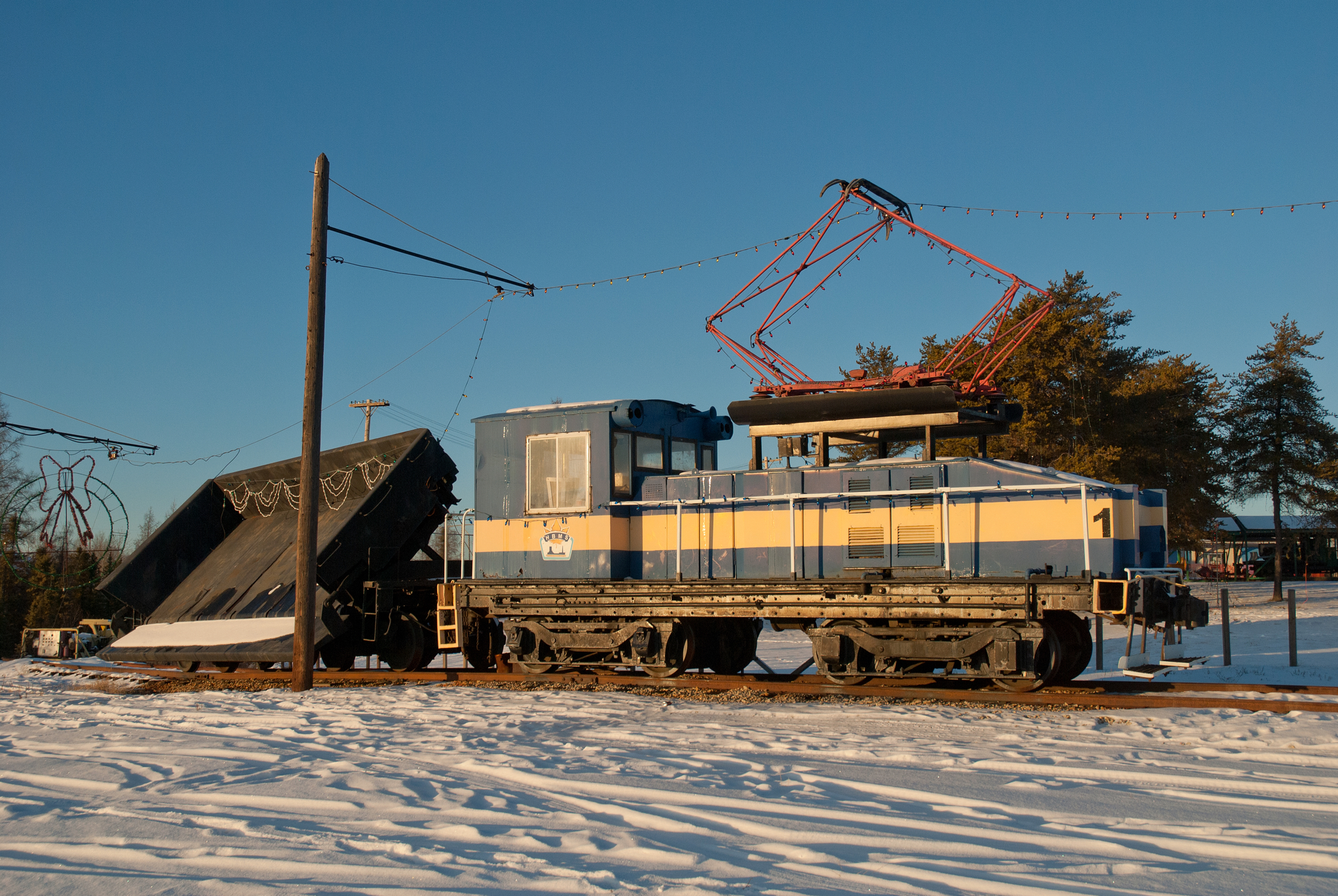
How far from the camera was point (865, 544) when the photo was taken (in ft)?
37.5

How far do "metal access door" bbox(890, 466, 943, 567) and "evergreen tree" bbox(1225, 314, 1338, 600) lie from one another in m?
29.8

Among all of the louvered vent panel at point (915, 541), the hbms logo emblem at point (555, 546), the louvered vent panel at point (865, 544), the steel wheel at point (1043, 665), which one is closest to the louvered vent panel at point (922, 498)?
the louvered vent panel at point (915, 541)

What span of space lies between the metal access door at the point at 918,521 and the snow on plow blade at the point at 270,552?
729cm

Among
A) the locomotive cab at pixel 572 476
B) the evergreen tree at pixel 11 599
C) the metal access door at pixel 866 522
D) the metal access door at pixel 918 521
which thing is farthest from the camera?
the evergreen tree at pixel 11 599

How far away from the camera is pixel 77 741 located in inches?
341

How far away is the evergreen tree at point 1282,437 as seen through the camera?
3556 centimetres

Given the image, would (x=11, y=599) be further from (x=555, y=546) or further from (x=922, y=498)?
(x=922, y=498)

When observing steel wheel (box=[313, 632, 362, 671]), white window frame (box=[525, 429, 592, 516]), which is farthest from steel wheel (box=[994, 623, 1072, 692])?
steel wheel (box=[313, 632, 362, 671])

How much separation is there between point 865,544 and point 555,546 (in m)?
3.93

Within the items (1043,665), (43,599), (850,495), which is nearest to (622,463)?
(850,495)

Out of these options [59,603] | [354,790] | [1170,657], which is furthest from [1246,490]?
[59,603]

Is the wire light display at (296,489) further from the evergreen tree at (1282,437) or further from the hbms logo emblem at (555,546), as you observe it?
the evergreen tree at (1282,437)

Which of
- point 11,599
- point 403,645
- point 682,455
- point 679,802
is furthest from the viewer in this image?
point 11,599

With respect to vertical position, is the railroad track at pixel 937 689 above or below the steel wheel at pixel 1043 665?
below
